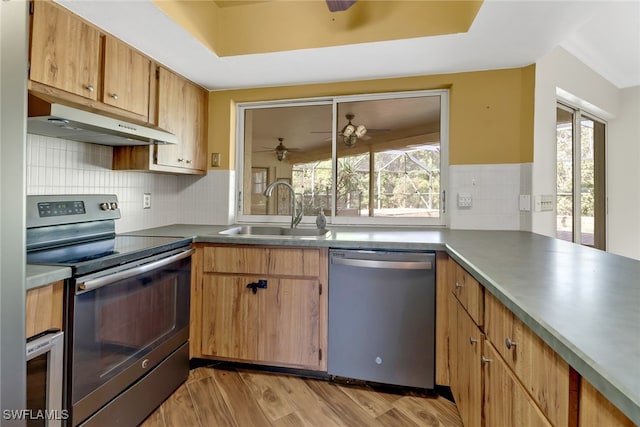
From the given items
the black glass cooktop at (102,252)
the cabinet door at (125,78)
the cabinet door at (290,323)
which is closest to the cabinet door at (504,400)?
the cabinet door at (290,323)

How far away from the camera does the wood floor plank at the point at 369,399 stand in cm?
168

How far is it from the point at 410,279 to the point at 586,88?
250cm

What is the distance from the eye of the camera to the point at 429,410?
1.68 m

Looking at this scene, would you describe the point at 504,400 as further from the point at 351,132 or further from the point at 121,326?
the point at 351,132

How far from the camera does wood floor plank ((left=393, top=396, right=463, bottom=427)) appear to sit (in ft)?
5.22

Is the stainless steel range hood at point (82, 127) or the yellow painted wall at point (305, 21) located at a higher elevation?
the yellow painted wall at point (305, 21)

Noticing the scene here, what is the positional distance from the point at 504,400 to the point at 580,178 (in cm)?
283

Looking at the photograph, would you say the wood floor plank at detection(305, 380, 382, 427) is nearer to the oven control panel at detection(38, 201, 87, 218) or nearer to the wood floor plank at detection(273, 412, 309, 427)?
the wood floor plank at detection(273, 412, 309, 427)

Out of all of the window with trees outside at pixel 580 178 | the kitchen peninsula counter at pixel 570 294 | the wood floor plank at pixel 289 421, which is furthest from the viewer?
the window with trees outside at pixel 580 178

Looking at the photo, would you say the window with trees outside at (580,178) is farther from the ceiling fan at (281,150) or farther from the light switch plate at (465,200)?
the ceiling fan at (281,150)

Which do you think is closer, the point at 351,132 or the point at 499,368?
the point at 499,368

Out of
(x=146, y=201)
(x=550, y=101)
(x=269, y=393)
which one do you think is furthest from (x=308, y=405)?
(x=550, y=101)

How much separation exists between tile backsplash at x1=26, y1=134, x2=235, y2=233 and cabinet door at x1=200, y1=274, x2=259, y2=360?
0.79 metres

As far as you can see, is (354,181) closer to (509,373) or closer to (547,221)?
(547,221)
